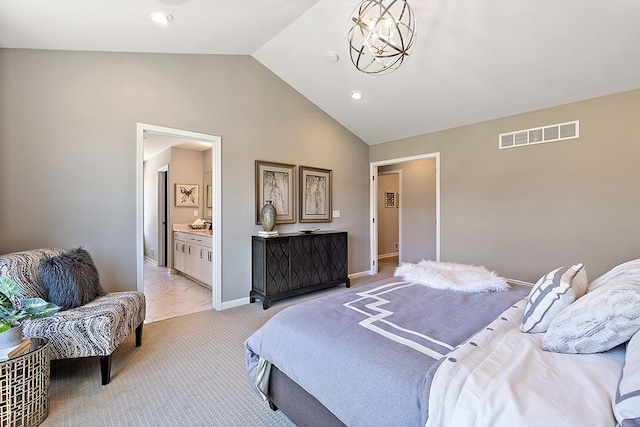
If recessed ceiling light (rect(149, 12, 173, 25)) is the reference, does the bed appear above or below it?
below

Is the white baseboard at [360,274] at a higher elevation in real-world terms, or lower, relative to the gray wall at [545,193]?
lower

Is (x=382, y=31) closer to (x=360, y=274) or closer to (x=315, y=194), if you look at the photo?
(x=315, y=194)

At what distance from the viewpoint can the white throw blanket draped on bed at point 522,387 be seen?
2.64 ft

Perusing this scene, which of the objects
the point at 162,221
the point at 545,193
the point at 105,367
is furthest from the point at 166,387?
the point at 162,221

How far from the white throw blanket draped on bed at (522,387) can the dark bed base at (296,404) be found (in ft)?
1.95

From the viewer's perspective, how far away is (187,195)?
5961mm

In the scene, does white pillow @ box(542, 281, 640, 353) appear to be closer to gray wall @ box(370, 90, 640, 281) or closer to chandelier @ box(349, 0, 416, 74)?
chandelier @ box(349, 0, 416, 74)

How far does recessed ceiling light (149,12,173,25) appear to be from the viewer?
2.49 m

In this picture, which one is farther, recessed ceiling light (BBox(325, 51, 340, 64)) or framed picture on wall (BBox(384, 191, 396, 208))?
framed picture on wall (BBox(384, 191, 396, 208))

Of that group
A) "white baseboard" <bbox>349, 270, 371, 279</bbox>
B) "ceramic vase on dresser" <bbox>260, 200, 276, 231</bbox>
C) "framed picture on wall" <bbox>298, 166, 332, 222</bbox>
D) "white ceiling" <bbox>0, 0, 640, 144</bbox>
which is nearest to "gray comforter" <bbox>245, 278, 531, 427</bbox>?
"ceramic vase on dresser" <bbox>260, 200, 276, 231</bbox>

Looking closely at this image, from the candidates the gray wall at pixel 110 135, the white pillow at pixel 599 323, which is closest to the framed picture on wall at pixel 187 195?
the gray wall at pixel 110 135

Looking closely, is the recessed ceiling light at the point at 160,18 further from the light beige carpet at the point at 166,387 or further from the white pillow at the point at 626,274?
the white pillow at the point at 626,274

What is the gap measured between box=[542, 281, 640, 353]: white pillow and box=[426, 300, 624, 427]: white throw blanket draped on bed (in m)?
0.04

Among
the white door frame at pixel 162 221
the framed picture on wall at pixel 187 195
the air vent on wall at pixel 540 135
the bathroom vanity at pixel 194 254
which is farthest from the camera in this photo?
the white door frame at pixel 162 221
